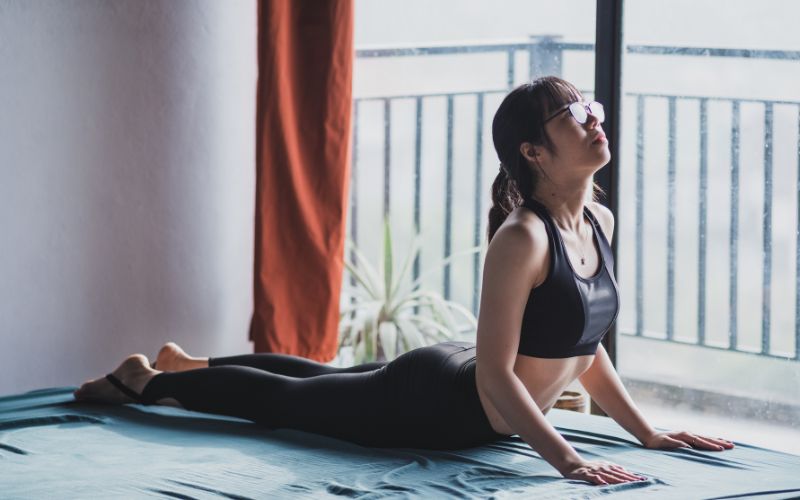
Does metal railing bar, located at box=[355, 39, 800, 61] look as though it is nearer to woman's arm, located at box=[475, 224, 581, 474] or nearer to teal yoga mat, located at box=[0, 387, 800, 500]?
woman's arm, located at box=[475, 224, 581, 474]

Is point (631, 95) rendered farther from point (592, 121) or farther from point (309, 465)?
point (309, 465)

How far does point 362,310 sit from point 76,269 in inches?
44.4

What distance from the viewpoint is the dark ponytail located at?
2.00 metres

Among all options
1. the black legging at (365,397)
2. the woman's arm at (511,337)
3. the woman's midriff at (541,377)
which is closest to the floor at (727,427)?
the woman's midriff at (541,377)

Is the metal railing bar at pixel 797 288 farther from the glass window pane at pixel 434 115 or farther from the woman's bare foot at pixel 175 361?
the woman's bare foot at pixel 175 361

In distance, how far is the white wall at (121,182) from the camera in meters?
2.91

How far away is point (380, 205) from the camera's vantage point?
4258mm

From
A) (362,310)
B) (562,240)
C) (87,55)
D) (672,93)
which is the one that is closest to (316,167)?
(362,310)

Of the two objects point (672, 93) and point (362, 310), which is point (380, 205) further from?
point (672, 93)

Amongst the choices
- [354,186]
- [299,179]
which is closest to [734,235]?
[299,179]

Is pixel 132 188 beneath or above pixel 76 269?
above

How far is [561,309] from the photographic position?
1.94m

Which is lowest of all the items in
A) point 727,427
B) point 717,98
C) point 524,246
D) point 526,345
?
point 727,427

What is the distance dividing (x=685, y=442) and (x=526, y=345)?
0.42 metres
